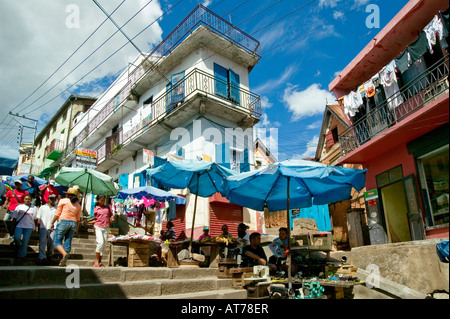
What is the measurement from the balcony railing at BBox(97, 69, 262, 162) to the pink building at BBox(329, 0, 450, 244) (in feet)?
18.3

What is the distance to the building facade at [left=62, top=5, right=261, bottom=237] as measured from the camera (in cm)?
1483

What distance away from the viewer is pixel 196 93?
14508 mm

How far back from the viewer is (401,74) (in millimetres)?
10414

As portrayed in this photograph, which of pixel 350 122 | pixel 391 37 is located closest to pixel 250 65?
pixel 350 122

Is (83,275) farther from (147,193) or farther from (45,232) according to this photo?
(147,193)

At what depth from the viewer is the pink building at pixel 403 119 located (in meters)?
8.48

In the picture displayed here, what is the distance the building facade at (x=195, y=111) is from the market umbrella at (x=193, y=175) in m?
3.49

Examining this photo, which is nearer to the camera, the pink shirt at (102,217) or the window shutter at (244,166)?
the pink shirt at (102,217)

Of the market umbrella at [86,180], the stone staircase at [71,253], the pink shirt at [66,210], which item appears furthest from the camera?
the market umbrella at [86,180]

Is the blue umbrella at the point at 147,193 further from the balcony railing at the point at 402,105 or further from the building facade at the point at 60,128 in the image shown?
the building facade at the point at 60,128

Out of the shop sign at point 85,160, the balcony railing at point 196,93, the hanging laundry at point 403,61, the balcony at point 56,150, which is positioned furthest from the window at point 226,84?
the balcony at point 56,150

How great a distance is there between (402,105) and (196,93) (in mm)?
8597

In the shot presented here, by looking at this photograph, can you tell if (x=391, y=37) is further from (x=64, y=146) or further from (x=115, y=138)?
(x=64, y=146)
